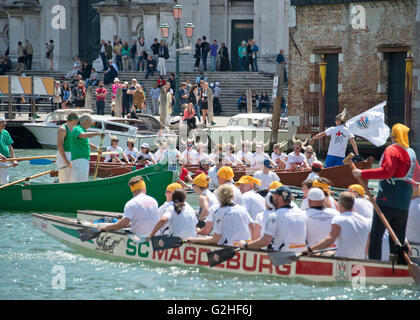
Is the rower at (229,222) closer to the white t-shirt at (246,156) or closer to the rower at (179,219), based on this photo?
the rower at (179,219)

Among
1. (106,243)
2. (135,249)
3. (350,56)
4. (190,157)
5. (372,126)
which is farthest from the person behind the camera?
(350,56)

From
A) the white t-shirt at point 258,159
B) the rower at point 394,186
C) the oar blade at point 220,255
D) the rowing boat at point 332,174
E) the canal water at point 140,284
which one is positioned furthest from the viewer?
the white t-shirt at point 258,159

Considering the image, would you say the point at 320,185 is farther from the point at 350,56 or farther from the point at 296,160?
the point at 350,56

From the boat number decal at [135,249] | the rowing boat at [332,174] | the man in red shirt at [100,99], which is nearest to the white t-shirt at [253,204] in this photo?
the boat number decal at [135,249]

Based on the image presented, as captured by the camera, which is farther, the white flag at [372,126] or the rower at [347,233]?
the white flag at [372,126]

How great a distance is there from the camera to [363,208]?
38.2ft

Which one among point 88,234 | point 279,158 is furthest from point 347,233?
point 279,158

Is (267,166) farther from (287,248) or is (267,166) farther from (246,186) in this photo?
(287,248)

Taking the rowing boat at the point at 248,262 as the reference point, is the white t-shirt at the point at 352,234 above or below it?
above

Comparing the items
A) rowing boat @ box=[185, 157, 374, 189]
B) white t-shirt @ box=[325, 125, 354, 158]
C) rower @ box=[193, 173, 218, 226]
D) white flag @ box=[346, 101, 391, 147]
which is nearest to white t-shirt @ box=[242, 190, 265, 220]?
rower @ box=[193, 173, 218, 226]

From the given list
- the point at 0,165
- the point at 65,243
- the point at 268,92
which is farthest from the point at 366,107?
the point at 65,243

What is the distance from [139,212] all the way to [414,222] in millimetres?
4034

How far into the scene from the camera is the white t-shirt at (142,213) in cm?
1208

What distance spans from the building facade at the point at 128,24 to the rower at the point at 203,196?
2724 centimetres
